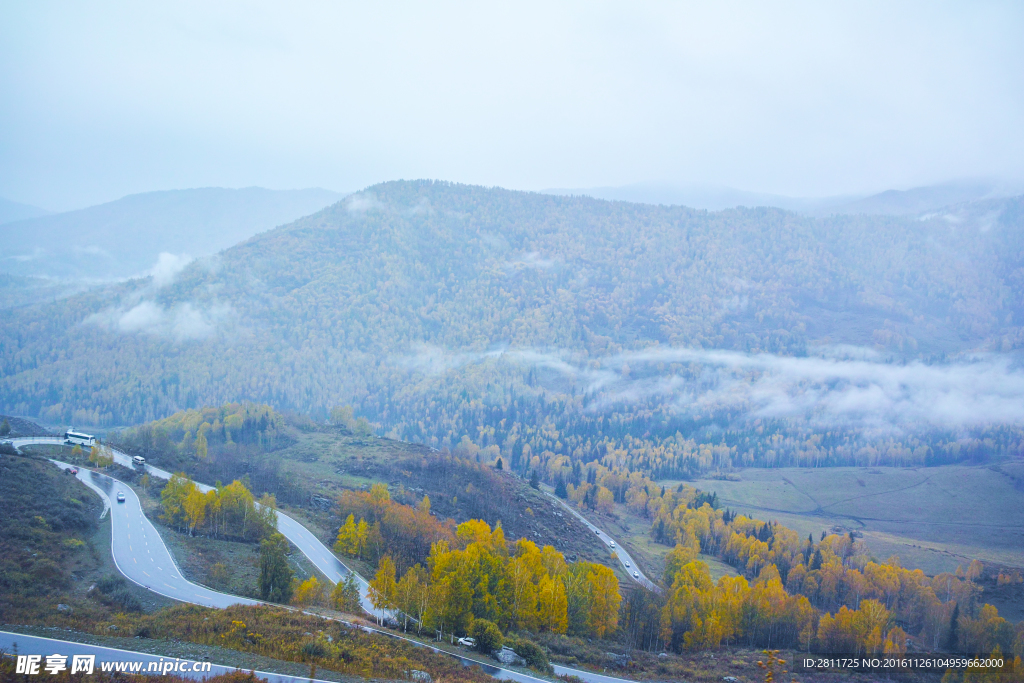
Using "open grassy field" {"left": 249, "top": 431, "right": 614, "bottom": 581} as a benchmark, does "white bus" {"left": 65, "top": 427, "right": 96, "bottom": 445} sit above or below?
above

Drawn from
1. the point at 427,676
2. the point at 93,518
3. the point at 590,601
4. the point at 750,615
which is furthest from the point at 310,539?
the point at 750,615

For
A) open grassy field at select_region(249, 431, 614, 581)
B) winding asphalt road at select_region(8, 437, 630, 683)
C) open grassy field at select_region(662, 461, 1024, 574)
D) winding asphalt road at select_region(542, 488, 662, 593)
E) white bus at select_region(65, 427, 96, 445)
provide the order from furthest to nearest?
1. open grassy field at select_region(662, 461, 1024, 574)
2. open grassy field at select_region(249, 431, 614, 581)
3. winding asphalt road at select_region(542, 488, 662, 593)
4. white bus at select_region(65, 427, 96, 445)
5. winding asphalt road at select_region(8, 437, 630, 683)

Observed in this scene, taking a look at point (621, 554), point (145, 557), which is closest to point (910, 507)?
point (621, 554)

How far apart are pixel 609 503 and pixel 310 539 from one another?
85.7 meters

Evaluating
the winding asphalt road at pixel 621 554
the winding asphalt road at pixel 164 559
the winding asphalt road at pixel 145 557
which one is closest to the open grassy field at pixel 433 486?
the winding asphalt road at pixel 621 554

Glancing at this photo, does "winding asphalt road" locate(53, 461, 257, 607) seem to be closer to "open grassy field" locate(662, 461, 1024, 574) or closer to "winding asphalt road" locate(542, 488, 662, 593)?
"winding asphalt road" locate(542, 488, 662, 593)

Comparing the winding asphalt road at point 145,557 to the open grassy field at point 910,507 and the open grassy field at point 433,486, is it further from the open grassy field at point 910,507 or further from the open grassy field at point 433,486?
the open grassy field at point 910,507

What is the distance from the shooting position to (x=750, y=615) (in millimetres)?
60781

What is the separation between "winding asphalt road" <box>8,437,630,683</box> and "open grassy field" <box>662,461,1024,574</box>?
405 feet

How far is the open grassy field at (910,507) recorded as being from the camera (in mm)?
133875

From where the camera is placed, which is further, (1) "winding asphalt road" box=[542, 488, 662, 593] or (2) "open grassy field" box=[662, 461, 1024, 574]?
(2) "open grassy field" box=[662, 461, 1024, 574]

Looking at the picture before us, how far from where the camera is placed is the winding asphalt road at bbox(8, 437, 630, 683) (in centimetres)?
3719

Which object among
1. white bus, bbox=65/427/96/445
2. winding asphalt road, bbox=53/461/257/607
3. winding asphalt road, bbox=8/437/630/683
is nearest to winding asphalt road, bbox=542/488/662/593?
winding asphalt road, bbox=8/437/630/683

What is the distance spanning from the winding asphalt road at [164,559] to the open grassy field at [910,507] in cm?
12357
